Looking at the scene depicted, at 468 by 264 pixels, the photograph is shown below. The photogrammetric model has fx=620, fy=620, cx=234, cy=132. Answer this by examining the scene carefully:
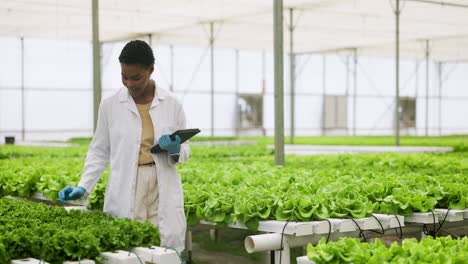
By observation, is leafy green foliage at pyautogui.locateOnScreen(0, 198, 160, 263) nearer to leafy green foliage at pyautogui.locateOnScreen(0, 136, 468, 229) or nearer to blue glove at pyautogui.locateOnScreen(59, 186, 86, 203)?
blue glove at pyautogui.locateOnScreen(59, 186, 86, 203)

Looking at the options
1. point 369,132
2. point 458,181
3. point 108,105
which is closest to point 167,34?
point 369,132

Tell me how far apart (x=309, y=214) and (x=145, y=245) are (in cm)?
143

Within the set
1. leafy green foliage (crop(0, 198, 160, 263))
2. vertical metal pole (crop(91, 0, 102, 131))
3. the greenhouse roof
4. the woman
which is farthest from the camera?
the greenhouse roof

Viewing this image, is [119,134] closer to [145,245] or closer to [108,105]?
[108,105]

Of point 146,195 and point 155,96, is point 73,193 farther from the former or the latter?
point 155,96

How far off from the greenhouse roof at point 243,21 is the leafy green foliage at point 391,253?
13044mm

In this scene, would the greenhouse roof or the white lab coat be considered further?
the greenhouse roof

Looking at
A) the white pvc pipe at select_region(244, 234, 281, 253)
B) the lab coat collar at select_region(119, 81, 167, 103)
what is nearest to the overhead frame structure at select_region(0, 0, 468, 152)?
the white pvc pipe at select_region(244, 234, 281, 253)

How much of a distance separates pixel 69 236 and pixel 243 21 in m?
16.3

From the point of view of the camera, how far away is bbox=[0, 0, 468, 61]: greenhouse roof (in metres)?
16.1

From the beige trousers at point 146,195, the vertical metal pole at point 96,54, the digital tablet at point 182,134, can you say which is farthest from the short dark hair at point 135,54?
the vertical metal pole at point 96,54

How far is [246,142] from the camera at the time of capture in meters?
18.8

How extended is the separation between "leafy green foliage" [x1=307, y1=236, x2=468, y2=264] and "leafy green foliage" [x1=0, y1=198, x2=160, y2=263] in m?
0.96

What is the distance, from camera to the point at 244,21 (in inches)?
742
